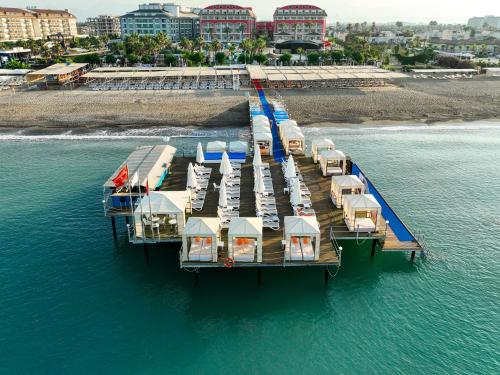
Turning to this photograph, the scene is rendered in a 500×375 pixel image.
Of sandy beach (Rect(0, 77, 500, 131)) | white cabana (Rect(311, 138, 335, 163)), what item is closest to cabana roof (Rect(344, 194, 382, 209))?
white cabana (Rect(311, 138, 335, 163))

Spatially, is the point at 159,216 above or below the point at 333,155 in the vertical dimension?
below

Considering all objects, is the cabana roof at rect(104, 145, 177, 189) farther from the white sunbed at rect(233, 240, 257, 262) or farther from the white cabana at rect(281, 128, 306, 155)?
the white cabana at rect(281, 128, 306, 155)

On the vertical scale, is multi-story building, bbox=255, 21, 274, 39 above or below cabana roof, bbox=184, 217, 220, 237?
above

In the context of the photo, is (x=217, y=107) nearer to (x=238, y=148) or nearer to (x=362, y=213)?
(x=238, y=148)

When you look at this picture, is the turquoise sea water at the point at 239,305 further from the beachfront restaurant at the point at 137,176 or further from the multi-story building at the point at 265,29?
the multi-story building at the point at 265,29

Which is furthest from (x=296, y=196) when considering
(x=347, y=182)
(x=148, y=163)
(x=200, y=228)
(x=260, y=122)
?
(x=260, y=122)

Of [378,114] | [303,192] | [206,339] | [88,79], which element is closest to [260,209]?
[303,192]
